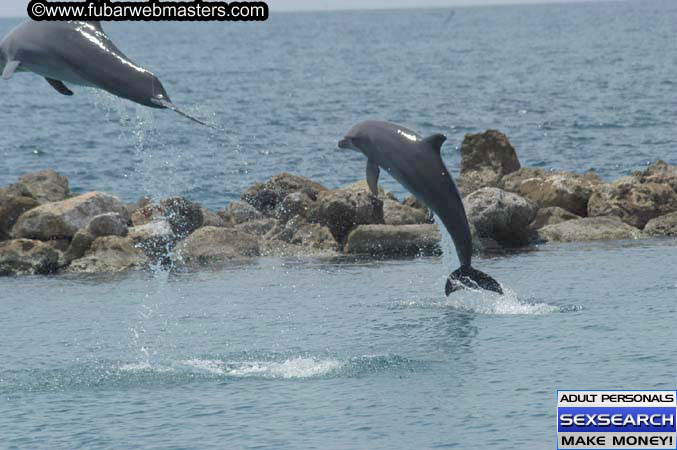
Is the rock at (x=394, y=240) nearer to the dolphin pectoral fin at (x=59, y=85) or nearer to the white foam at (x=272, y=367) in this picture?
the white foam at (x=272, y=367)

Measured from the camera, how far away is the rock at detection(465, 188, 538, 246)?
26.2 metres

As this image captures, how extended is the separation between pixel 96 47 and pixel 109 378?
603 cm

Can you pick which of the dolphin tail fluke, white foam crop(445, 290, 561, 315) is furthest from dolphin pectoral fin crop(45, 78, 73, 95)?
white foam crop(445, 290, 561, 315)

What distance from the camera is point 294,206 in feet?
93.9

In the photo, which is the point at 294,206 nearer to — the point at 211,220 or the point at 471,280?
the point at 211,220

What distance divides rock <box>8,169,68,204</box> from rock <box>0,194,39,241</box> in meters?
1.00

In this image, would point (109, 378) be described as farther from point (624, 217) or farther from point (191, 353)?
point (624, 217)

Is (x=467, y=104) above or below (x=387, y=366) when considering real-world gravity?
above

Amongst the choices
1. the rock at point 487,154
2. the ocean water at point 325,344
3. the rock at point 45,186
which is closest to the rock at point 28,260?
the ocean water at point 325,344

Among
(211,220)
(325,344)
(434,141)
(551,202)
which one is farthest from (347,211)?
(434,141)

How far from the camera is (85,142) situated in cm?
5416

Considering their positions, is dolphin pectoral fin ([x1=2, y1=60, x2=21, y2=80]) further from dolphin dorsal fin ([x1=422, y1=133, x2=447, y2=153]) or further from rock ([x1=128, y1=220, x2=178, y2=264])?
rock ([x1=128, y1=220, x2=178, y2=264])

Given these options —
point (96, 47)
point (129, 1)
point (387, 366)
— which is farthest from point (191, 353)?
point (96, 47)

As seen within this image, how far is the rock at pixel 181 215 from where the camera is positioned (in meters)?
27.8
